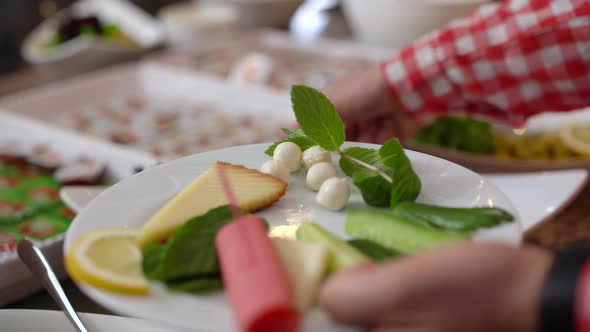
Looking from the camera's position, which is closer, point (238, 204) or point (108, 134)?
point (238, 204)

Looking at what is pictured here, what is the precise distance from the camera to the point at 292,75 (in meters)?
1.58

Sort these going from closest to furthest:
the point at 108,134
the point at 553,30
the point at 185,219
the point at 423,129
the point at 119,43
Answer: the point at 185,219 < the point at 553,30 < the point at 423,129 < the point at 108,134 < the point at 119,43

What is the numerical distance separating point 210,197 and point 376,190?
0.12 m

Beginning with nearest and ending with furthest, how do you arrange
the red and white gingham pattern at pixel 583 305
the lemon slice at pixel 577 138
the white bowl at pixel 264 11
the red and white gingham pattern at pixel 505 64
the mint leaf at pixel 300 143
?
1. the red and white gingham pattern at pixel 583 305
2. the mint leaf at pixel 300 143
3. the red and white gingham pattern at pixel 505 64
4. the lemon slice at pixel 577 138
5. the white bowl at pixel 264 11

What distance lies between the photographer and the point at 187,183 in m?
0.50

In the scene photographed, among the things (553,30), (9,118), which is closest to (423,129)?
(553,30)

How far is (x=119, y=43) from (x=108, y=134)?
22.2 inches

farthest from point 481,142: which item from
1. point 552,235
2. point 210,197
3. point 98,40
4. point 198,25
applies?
point 98,40

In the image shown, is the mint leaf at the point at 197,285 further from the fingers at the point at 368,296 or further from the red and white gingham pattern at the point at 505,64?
the red and white gingham pattern at the point at 505,64

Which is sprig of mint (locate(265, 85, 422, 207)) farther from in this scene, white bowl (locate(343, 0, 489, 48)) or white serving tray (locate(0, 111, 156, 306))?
white bowl (locate(343, 0, 489, 48))

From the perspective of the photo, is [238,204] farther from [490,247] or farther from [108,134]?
[108,134]

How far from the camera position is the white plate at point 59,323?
1.84ft

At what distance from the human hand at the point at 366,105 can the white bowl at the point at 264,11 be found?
42.1 inches

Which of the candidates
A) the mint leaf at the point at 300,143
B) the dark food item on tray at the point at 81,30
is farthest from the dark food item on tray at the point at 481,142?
the dark food item on tray at the point at 81,30
